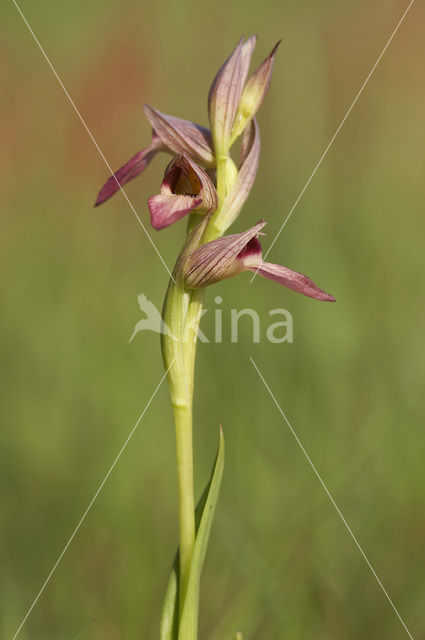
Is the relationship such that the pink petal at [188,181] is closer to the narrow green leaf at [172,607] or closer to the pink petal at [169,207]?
the pink petal at [169,207]

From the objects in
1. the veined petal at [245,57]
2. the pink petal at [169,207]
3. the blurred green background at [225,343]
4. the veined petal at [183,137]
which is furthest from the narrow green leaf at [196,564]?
the veined petal at [245,57]

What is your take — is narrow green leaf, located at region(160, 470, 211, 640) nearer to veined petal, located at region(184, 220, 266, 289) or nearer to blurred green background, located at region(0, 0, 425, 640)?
blurred green background, located at region(0, 0, 425, 640)

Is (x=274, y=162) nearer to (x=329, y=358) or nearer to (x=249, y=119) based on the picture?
(x=329, y=358)

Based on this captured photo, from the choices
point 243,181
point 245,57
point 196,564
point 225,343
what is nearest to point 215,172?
point 243,181

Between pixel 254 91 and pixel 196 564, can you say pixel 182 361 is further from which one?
pixel 254 91

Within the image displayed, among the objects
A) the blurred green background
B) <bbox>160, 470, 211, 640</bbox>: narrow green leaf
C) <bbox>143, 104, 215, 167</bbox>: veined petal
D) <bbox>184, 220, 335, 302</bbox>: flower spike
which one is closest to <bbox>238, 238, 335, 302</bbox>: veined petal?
<bbox>184, 220, 335, 302</bbox>: flower spike

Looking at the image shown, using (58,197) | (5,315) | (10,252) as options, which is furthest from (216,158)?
(58,197)
